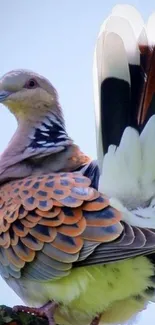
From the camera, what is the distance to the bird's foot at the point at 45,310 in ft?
13.3

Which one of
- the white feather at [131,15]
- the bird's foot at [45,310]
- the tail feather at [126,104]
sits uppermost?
the white feather at [131,15]

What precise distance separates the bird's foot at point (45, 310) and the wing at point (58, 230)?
0.40 feet

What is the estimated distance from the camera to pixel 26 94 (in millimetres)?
4875

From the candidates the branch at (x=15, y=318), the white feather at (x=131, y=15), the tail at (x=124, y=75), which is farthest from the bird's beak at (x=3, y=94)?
the branch at (x=15, y=318)

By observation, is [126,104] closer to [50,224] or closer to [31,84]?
[50,224]

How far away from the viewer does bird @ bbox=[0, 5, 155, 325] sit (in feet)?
13.2

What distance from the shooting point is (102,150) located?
4.29 m

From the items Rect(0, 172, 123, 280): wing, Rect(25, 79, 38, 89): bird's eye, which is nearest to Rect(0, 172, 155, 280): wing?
Rect(0, 172, 123, 280): wing

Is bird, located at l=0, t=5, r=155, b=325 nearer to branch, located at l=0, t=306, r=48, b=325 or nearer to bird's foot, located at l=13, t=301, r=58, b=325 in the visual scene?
bird's foot, located at l=13, t=301, r=58, b=325

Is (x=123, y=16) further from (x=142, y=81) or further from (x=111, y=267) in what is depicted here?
(x=111, y=267)

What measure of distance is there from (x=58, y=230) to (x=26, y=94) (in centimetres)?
96

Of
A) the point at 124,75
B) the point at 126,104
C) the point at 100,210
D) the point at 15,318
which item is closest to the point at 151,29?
the point at 124,75

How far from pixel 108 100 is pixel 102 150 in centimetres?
23

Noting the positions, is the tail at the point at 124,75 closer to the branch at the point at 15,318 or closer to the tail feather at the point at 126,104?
the tail feather at the point at 126,104
